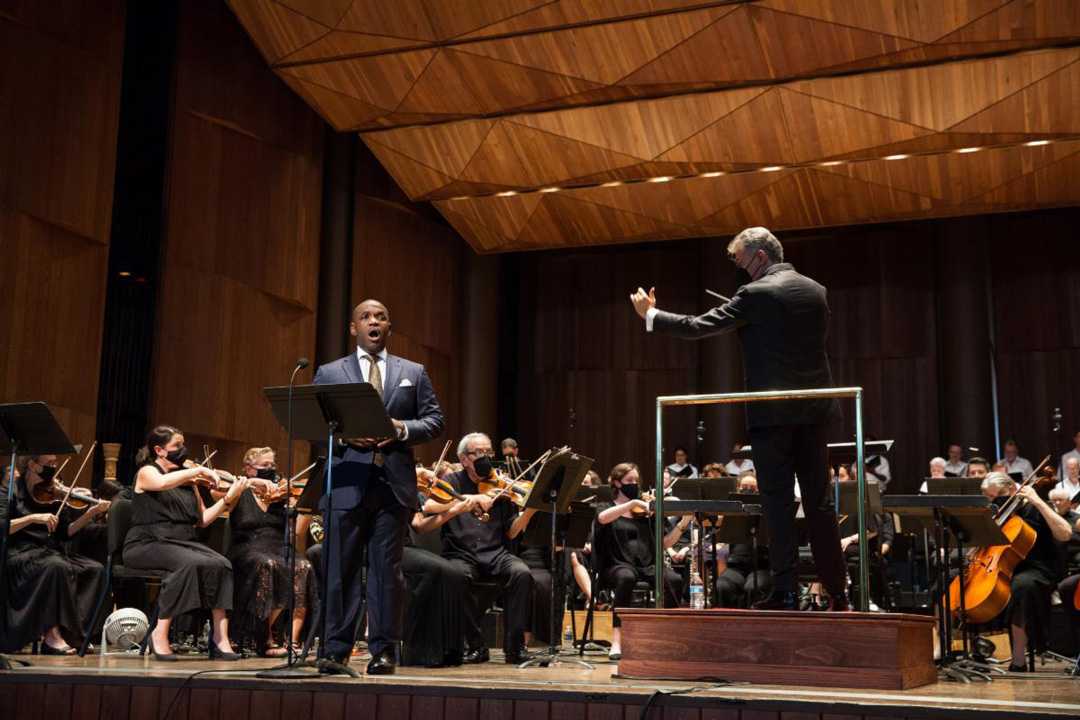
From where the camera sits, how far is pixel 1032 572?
6031 millimetres

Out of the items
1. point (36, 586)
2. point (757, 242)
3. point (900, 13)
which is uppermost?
point (900, 13)

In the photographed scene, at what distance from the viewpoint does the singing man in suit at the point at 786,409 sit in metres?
3.91

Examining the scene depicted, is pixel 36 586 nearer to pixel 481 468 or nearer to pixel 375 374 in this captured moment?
pixel 481 468

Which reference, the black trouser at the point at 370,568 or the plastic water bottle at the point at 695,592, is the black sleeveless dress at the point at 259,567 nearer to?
the black trouser at the point at 370,568

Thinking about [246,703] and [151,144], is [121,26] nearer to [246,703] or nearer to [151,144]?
[151,144]

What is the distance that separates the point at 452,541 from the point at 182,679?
2313mm

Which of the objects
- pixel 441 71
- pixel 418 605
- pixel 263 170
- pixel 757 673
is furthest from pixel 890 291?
pixel 757 673

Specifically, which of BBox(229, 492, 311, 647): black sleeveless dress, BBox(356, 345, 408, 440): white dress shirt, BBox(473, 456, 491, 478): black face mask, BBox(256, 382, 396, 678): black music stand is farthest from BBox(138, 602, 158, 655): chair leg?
BBox(356, 345, 408, 440): white dress shirt

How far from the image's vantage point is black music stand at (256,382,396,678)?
3.93 m

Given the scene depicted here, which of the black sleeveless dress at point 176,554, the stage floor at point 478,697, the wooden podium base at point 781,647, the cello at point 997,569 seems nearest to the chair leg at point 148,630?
the black sleeveless dress at point 176,554

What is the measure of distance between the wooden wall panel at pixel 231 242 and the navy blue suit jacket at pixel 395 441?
17.7ft

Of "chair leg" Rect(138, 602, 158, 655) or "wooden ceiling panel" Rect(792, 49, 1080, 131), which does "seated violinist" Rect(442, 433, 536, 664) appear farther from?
"wooden ceiling panel" Rect(792, 49, 1080, 131)

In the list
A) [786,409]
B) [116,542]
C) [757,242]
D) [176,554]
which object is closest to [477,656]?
[176,554]

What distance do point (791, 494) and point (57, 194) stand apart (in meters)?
6.59
